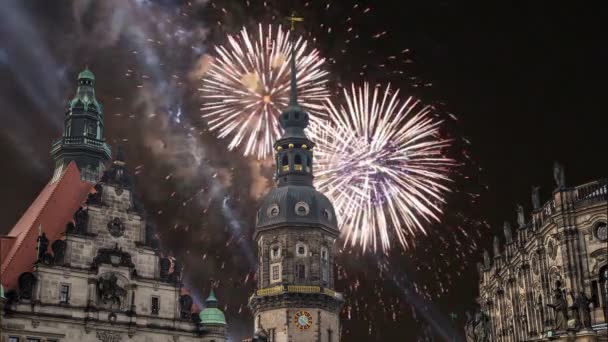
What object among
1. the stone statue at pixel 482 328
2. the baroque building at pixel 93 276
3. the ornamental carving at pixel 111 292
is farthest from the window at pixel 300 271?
the ornamental carving at pixel 111 292

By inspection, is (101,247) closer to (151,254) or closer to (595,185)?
(151,254)

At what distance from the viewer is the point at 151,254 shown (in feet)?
210

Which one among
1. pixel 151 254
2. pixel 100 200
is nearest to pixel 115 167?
pixel 100 200

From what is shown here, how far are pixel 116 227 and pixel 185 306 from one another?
28.3 ft

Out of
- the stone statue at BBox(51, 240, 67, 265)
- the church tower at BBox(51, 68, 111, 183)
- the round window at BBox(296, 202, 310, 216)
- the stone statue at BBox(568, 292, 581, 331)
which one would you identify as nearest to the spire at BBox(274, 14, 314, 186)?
the round window at BBox(296, 202, 310, 216)

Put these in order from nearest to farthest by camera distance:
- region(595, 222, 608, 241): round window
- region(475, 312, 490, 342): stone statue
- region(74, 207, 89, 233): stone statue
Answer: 1. region(595, 222, 608, 241): round window
2. region(74, 207, 89, 233): stone statue
3. region(475, 312, 490, 342): stone statue

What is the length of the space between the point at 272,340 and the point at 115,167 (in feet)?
77.4

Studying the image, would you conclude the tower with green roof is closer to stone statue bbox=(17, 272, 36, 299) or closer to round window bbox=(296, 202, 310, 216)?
stone statue bbox=(17, 272, 36, 299)

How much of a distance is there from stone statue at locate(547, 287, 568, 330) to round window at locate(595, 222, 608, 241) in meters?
4.55

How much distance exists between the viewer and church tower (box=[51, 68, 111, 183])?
75.9 metres

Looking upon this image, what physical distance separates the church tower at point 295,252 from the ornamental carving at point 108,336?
1913cm

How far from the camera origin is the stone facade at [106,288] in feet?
188

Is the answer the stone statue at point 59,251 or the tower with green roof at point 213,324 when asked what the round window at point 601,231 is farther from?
the stone statue at point 59,251

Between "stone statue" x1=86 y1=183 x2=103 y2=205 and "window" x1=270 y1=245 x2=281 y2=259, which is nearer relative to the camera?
"stone statue" x1=86 y1=183 x2=103 y2=205
